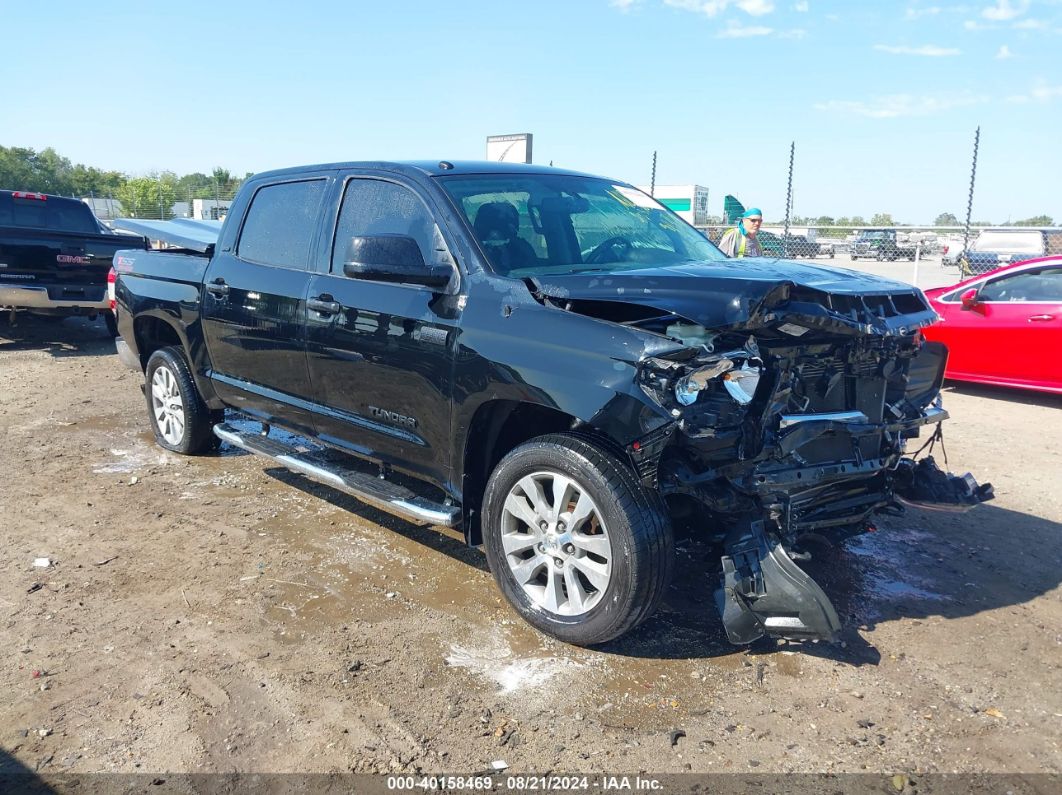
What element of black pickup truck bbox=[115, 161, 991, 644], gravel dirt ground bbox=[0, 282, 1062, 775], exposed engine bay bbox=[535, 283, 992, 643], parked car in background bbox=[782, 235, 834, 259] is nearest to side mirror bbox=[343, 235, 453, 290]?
black pickup truck bbox=[115, 161, 991, 644]

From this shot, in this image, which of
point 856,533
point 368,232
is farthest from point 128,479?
point 856,533

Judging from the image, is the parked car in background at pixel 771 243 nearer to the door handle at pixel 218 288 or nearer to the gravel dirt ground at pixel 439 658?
the gravel dirt ground at pixel 439 658

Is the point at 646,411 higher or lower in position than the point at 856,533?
higher

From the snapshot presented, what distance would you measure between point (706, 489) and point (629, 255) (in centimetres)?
156

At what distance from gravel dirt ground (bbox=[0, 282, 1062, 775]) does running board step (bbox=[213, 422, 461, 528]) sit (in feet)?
1.31

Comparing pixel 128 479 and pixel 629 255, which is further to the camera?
pixel 128 479

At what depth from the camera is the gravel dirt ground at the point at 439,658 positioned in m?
2.85

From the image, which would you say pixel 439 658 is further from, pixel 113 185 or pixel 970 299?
pixel 113 185

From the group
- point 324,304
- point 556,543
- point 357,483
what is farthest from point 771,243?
point 556,543

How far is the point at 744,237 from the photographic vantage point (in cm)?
916

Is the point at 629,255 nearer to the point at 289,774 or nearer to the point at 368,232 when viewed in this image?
the point at 368,232

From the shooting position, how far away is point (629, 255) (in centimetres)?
432

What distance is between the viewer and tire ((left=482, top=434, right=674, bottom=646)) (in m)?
3.22

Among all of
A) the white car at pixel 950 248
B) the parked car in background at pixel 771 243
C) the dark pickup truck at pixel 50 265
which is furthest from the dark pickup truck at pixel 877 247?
the dark pickup truck at pixel 50 265
